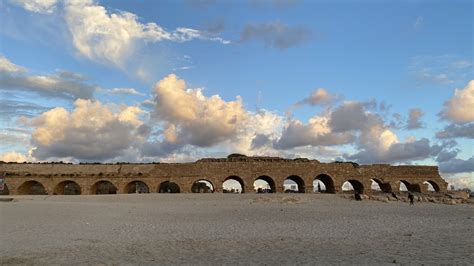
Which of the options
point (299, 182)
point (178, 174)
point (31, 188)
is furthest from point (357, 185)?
point (31, 188)

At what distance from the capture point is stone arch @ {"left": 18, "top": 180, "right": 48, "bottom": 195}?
37.2 metres

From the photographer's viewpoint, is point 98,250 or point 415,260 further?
point 98,250

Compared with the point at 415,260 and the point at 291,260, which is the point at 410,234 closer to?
the point at 415,260

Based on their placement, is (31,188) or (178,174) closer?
(178,174)

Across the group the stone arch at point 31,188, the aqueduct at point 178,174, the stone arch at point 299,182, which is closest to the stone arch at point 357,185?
the aqueduct at point 178,174

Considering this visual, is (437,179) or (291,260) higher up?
(437,179)

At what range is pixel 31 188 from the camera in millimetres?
39188

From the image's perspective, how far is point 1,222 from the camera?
14.9 m

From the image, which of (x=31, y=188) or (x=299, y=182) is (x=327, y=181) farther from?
(x=31, y=188)

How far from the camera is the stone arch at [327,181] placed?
3847 centimetres

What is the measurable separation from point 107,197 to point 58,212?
1132cm

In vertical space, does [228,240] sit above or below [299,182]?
below

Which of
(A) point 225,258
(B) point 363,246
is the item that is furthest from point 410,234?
(A) point 225,258

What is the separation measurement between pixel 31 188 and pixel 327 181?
88.3 feet
